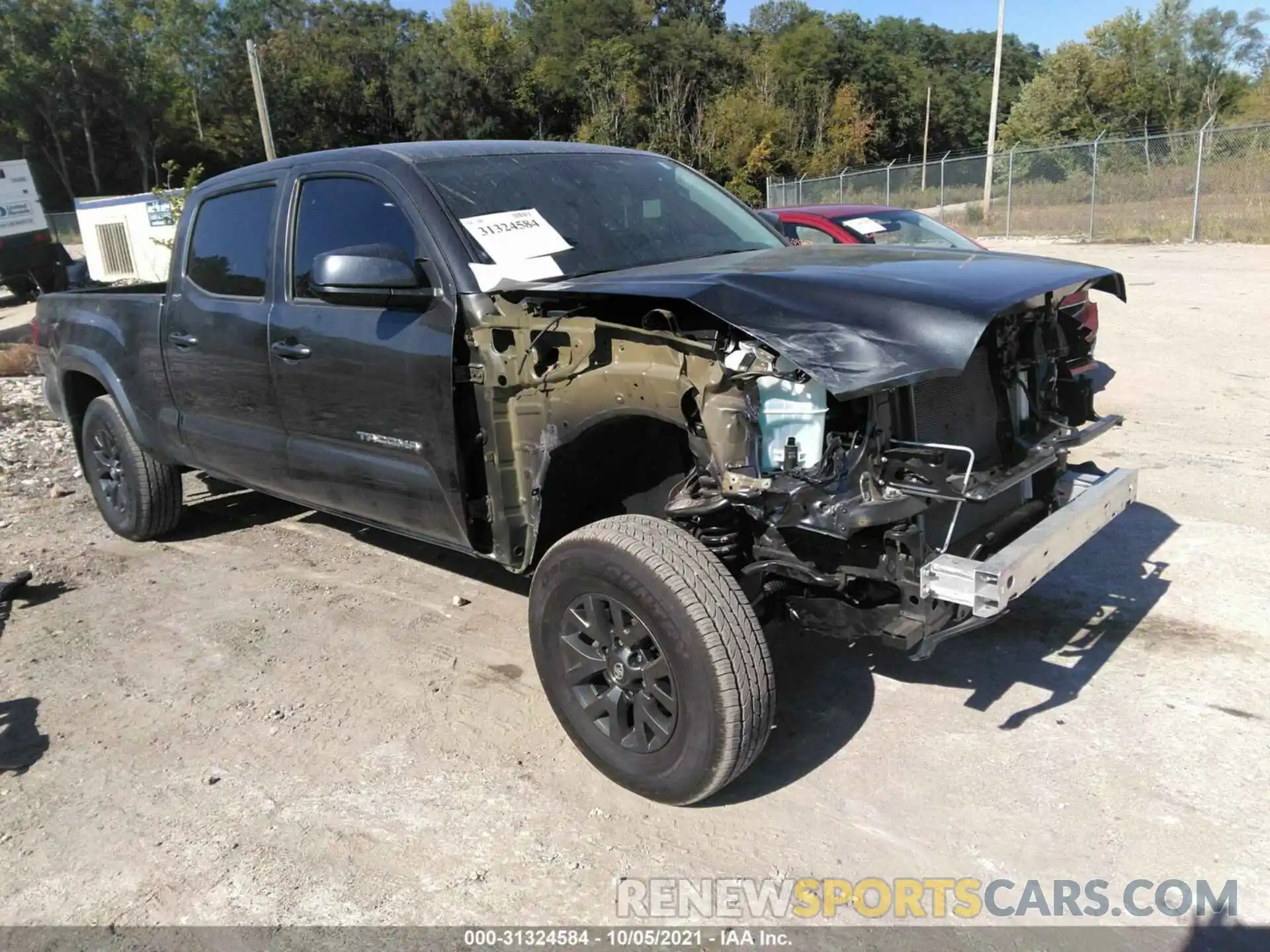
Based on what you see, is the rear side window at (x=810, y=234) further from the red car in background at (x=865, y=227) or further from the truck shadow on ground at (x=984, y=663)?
the truck shadow on ground at (x=984, y=663)

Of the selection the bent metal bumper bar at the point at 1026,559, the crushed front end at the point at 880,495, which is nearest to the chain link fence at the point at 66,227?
the crushed front end at the point at 880,495

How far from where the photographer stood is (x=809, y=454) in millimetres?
2639

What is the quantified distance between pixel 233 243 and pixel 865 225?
577 centimetres

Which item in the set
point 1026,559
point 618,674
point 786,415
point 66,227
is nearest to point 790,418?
point 786,415

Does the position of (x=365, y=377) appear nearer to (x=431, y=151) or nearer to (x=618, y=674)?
(x=431, y=151)

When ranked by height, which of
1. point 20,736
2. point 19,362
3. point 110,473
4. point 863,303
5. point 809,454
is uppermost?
point 863,303

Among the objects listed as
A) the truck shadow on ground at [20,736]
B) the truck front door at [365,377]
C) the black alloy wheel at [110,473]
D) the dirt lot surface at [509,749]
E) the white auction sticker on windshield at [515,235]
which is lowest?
the truck shadow on ground at [20,736]

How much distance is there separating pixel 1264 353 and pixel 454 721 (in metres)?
8.09

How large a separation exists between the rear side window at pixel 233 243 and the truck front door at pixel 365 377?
233 mm

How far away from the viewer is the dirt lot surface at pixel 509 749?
2676 mm

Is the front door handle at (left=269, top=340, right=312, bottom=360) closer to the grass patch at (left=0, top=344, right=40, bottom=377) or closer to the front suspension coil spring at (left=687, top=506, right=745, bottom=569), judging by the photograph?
the front suspension coil spring at (left=687, top=506, right=745, bottom=569)

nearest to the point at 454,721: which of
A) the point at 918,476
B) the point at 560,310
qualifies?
the point at 560,310

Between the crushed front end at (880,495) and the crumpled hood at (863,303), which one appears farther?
the crushed front end at (880,495)

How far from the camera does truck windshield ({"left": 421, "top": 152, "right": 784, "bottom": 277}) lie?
138 inches
